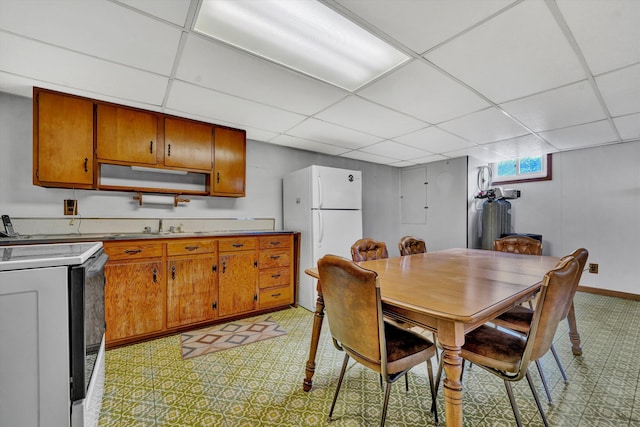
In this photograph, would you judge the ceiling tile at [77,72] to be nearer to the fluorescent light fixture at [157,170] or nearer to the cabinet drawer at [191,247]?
the fluorescent light fixture at [157,170]

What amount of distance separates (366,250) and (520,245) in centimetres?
190

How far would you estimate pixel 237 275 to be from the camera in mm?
3162

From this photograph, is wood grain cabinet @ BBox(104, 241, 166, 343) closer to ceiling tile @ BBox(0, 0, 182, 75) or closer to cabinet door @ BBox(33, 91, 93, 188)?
cabinet door @ BBox(33, 91, 93, 188)

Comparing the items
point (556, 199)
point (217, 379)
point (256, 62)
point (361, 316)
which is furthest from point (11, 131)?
point (556, 199)

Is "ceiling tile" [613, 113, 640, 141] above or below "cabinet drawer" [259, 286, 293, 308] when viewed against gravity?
above

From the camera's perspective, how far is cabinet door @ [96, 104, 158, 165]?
2.66 metres

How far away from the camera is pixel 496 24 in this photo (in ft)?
5.13

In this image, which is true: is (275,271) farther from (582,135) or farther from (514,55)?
(582,135)

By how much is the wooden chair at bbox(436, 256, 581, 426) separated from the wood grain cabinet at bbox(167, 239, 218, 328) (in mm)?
2475

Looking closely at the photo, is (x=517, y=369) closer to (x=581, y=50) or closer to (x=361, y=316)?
(x=361, y=316)

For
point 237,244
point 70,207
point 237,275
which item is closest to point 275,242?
point 237,244

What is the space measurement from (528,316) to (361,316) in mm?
1478

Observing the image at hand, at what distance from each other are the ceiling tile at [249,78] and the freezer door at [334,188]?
101 centimetres

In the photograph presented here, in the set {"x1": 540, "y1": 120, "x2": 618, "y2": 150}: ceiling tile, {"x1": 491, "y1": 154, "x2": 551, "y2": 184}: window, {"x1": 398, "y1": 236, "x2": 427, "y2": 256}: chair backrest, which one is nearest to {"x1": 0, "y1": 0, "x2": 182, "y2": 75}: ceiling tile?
{"x1": 398, "y1": 236, "x2": 427, "y2": 256}: chair backrest
